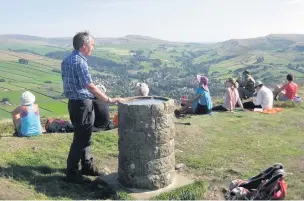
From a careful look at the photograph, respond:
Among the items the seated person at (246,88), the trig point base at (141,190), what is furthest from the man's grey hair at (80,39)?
the seated person at (246,88)

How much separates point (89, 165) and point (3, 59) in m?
110

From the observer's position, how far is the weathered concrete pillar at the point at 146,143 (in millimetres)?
7871

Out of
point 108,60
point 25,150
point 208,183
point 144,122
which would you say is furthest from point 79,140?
point 108,60

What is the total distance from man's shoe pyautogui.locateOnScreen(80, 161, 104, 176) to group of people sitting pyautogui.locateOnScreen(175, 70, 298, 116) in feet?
22.9

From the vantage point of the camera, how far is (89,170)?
8.68 m

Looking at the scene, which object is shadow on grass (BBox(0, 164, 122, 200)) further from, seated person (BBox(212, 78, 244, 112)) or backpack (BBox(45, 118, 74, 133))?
seated person (BBox(212, 78, 244, 112))

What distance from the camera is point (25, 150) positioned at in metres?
9.73

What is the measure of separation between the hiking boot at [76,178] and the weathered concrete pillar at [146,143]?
0.85 m

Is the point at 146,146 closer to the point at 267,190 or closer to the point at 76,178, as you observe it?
the point at 76,178

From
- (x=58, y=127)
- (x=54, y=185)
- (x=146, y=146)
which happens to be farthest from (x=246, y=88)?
(x=54, y=185)

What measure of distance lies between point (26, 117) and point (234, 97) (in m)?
9.23

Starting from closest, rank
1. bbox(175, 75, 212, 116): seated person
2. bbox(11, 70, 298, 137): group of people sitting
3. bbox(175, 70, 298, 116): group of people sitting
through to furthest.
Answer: bbox(11, 70, 298, 137): group of people sitting → bbox(175, 75, 212, 116): seated person → bbox(175, 70, 298, 116): group of people sitting

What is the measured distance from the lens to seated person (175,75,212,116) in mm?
15164

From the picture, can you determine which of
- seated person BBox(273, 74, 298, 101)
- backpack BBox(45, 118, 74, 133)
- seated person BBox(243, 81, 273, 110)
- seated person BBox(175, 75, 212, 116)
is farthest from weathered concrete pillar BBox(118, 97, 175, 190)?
seated person BBox(273, 74, 298, 101)
